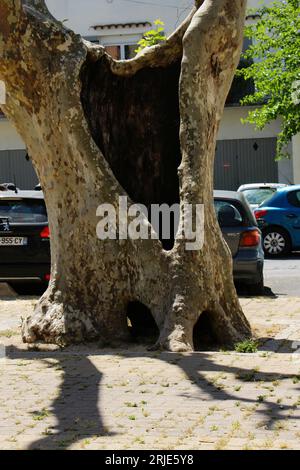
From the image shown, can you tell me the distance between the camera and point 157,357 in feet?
29.1

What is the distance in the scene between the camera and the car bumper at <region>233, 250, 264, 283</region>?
14.6 metres

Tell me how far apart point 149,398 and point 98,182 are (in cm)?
308

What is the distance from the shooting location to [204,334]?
396 inches

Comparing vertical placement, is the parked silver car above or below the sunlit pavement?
above

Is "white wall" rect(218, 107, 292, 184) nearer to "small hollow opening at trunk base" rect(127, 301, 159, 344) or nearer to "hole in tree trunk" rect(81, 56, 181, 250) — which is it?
"hole in tree trunk" rect(81, 56, 181, 250)

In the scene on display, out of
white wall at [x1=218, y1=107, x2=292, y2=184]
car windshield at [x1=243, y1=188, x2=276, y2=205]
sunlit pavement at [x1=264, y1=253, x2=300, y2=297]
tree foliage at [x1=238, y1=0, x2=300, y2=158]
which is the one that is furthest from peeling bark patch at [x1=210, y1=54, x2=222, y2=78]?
white wall at [x1=218, y1=107, x2=292, y2=184]

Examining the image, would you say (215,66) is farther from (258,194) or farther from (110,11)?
(110,11)

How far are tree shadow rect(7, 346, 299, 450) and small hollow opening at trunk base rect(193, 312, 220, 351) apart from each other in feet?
2.82

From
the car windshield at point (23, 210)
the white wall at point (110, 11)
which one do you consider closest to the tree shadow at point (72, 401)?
the car windshield at point (23, 210)

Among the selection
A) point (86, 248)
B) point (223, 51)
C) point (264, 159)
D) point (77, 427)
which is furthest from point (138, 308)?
point (264, 159)

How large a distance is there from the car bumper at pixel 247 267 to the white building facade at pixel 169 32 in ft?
62.9

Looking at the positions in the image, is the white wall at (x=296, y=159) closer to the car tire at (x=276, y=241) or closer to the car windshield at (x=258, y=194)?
the car windshield at (x=258, y=194)

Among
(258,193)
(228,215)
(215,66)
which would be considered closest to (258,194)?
(258,193)
